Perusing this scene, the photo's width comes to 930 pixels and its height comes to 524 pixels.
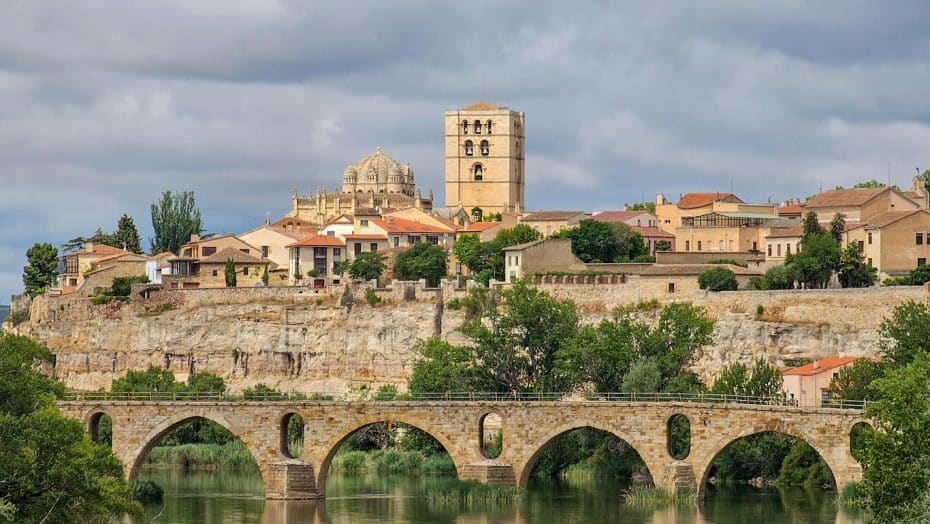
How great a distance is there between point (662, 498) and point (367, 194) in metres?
65.6

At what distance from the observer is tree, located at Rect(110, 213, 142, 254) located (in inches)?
4712

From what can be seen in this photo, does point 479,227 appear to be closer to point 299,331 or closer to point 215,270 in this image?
point 215,270

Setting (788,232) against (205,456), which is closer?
(205,456)

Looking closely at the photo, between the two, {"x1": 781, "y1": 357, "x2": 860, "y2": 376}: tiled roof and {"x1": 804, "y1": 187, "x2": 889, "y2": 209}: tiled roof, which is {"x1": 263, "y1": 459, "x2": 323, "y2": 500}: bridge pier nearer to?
{"x1": 781, "y1": 357, "x2": 860, "y2": 376}: tiled roof

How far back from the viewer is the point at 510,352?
72938 millimetres

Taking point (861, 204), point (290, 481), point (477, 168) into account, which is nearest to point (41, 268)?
point (477, 168)

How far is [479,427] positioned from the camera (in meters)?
63.5

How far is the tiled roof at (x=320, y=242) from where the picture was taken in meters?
99.0

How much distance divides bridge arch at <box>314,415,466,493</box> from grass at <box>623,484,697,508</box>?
17.6ft

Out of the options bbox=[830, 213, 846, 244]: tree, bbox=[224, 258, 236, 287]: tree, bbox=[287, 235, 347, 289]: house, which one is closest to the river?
bbox=[830, 213, 846, 244]: tree

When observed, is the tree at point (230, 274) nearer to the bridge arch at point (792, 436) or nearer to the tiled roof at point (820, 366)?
the tiled roof at point (820, 366)

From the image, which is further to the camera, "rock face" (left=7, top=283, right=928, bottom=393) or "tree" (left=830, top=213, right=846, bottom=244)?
"tree" (left=830, top=213, right=846, bottom=244)

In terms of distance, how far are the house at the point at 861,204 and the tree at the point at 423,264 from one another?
1611cm

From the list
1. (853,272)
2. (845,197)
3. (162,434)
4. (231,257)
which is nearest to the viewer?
(162,434)
